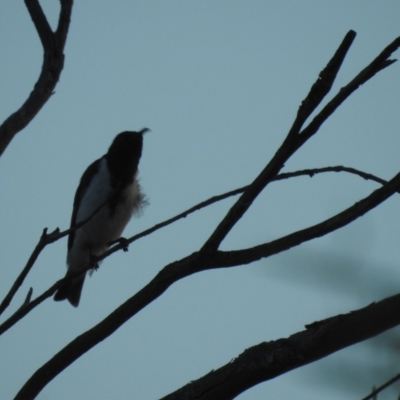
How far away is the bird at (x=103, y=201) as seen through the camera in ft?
22.6

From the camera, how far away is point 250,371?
217 centimetres

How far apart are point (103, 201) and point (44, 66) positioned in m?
3.11

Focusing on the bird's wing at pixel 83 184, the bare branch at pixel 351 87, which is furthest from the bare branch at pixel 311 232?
the bird's wing at pixel 83 184

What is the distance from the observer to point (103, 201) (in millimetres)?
6668

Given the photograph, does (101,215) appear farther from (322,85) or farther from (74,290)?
(322,85)

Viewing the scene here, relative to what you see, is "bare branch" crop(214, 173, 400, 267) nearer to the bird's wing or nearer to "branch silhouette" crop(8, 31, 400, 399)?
"branch silhouette" crop(8, 31, 400, 399)

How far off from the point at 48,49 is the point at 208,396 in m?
2.14

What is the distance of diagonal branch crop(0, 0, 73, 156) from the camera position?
3.22 metres

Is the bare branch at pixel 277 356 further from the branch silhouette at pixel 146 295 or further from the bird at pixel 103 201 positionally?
the bird at pixel 103 201

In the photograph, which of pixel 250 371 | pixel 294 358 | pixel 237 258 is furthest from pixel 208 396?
pixel 237 258

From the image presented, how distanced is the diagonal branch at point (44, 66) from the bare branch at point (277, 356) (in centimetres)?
145

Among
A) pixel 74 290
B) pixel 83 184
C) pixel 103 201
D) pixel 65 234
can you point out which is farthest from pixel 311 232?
pixel 74 290

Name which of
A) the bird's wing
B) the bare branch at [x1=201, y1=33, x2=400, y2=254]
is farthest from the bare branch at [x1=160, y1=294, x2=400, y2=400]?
the bird's wing

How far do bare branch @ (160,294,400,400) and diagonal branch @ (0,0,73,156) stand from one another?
1453 mm
